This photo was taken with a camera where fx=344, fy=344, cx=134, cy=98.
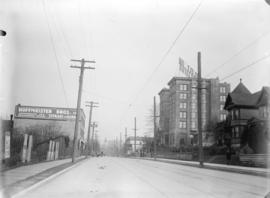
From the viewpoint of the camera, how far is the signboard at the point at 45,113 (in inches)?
1902

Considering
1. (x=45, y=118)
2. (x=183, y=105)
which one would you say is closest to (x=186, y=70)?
(x=45, y=118)

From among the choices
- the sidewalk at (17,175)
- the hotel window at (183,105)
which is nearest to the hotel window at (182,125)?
the hotel window at (183,105)

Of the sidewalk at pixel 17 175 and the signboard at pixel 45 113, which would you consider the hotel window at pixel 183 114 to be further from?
the sidewalk at pixel 17 175

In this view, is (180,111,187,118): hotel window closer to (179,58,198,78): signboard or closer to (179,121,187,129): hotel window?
(179,121,187,129): hotel window

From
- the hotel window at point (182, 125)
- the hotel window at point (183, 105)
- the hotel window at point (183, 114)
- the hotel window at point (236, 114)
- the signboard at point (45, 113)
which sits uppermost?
the hotel window at point (183, 105)

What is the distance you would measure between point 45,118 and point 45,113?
1258mm

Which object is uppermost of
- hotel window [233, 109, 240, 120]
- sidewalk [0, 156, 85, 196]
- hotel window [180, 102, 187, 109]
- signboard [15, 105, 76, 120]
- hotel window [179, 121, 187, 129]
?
hotel window [180, 102, 187, 109]

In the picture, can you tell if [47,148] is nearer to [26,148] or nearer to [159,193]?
[26,148]

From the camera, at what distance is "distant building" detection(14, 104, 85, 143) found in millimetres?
47131

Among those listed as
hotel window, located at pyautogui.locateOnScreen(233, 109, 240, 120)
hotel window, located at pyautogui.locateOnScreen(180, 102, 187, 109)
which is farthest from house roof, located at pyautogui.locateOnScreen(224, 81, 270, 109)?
hotel window, located at pyautogui.locateOnScreen(180, 102, 187, 109)

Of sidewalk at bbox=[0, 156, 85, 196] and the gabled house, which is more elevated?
the gabled house

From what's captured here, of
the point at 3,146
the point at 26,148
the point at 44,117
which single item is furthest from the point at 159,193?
the point at 44,117

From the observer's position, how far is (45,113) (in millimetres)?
56094

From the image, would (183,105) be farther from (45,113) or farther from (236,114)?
(236,114)
